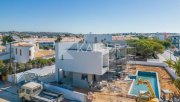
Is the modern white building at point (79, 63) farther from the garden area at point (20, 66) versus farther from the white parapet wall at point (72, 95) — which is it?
the garden area at point (20, 66)

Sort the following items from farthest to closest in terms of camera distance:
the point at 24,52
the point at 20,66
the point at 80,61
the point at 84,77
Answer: the point at 24,52
the point at 20,66
the point at 84,77
the point at 80,61

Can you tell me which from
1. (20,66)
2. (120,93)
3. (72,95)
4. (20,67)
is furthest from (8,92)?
(120,93)

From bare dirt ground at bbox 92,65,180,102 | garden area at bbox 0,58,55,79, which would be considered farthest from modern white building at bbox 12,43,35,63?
bare dirt ground at bbox 92,65,180,102

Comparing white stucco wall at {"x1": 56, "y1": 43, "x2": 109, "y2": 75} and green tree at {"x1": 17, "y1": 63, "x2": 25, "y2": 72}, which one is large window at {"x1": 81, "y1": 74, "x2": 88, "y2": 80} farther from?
green tree at {"x1": 17, "y1": 63, "x2": 25, "y2": 72}

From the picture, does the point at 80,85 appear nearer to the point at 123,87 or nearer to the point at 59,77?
the point at 59,77

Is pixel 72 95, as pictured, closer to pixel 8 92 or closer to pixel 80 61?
pixel 80 61

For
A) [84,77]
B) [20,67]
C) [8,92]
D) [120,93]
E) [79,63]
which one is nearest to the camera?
[120,93]

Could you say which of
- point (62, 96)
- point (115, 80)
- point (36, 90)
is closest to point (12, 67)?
point (36, 90)
